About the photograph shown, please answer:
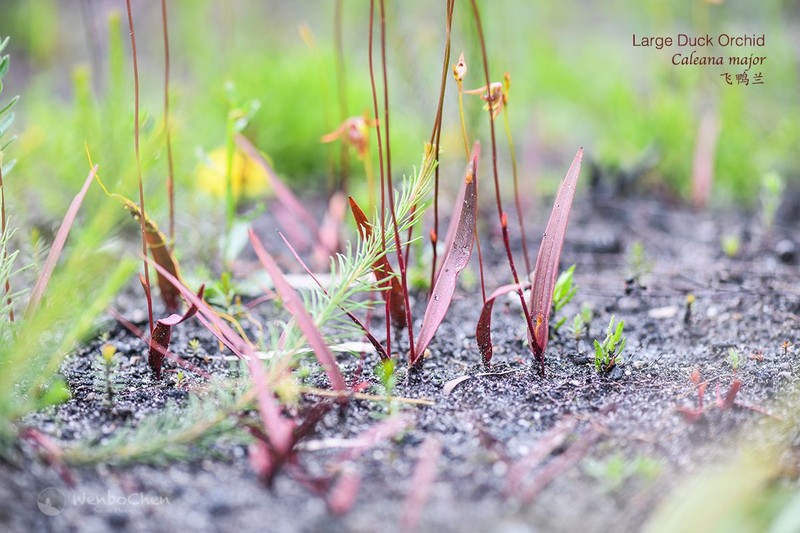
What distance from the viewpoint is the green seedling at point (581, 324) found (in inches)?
47.2

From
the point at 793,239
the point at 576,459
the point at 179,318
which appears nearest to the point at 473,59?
the point at 793,239

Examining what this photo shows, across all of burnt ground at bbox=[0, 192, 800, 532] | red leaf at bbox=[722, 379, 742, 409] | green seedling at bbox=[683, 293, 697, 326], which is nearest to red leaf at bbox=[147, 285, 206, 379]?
burnt ground at bbox=[0, 192, 800, 532]

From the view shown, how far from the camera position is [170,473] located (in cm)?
80

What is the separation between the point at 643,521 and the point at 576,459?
115 millimetres

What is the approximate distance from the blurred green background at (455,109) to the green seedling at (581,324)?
0.69 m

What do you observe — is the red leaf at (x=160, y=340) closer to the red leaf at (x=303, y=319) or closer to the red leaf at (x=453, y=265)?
the red leaf at (x=303, y=319)

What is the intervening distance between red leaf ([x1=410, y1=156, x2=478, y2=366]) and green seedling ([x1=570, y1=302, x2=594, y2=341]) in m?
0.28

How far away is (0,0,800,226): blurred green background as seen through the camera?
185 cm

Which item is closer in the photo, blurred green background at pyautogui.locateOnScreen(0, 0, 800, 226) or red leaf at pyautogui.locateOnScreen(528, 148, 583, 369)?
red leaf at pyautogui.locateOnScreen(528, 148, 583, 369)

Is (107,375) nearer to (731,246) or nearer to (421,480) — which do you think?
(421,480)

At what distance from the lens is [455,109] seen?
2.87 metres

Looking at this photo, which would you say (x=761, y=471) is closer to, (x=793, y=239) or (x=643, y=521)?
(x=643, y=521)

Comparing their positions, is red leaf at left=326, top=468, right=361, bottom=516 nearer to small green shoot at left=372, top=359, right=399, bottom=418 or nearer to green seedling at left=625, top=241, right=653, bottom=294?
small green shoot at left=372, top=359, right=399, bottom=418

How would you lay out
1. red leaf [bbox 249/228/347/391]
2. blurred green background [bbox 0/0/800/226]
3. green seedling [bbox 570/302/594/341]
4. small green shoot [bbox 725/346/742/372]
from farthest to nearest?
blurred green background [bbox 0/0/800/226], green seedling [bbox 570/302/594/341], small green shoot [bbox 725/346/742/372], red leaf [bbox 249/228/347/391]
